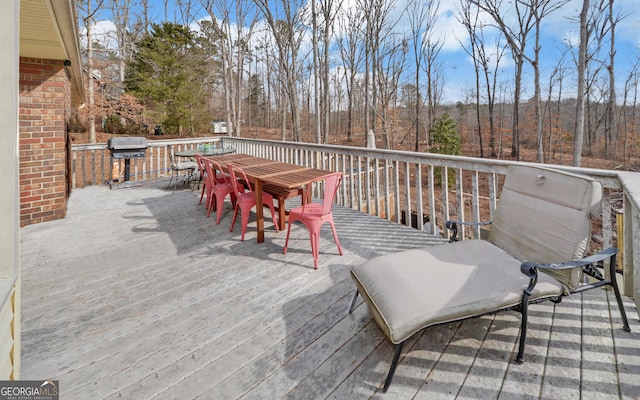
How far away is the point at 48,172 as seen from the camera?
4.15 metres

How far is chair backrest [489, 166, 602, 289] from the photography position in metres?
1.83

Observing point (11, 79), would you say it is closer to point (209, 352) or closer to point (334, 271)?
point (209, 352)

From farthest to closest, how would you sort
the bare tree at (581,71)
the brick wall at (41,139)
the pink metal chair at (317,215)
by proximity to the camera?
the bare tree at (581,71)
the brick wall at (41,139)
the pink metal chair at (317,215)

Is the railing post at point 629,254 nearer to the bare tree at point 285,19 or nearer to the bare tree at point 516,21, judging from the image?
the bare tree at point 285,19

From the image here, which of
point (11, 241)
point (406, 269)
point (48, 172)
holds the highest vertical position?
point (48, 172)

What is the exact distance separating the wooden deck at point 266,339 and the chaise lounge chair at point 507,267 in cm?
18

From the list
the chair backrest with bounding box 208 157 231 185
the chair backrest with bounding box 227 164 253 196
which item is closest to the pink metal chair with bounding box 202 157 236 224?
the chair backrest with bounding box 208 157 231 185

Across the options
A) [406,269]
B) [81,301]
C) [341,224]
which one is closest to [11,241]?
[81,301]

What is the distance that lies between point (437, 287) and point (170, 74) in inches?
817

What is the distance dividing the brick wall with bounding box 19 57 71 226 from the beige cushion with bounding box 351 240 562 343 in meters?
4.58

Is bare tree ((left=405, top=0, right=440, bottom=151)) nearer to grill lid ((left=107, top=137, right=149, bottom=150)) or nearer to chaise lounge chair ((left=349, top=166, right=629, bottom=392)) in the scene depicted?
grill lid ((left=107, top=137, right=149, bottom=150))

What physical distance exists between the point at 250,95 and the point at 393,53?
17563 millimetres

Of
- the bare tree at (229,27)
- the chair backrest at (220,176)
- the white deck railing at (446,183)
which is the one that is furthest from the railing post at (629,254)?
the bare tree at (229,27)

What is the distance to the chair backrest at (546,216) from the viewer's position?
183 cm
